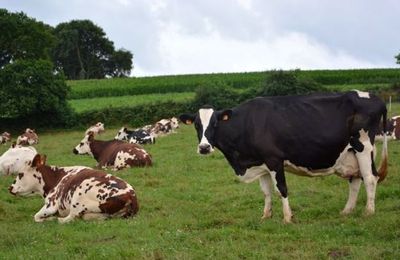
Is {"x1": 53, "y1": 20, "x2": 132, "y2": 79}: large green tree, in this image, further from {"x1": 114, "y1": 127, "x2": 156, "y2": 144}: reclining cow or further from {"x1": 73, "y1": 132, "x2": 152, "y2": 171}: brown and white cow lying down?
{"x1": 73, "y1": 132, "x2": 152, "y2": 171}: brown and white cow lying down

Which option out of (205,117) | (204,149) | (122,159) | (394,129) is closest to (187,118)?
(205,117)

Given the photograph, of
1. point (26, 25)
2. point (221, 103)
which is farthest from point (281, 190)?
point (26, 25)

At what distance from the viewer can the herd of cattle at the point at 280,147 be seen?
37.9ft

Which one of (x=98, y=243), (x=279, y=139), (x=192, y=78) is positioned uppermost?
(x=192, y=78)

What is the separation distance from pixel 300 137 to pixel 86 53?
292ft

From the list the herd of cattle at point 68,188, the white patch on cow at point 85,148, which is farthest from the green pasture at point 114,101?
the herd of cattle at point 68,188

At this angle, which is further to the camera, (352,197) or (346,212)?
(352,197)

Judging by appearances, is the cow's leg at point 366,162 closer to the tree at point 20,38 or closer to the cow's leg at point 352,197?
the cow's leg at point 352,197

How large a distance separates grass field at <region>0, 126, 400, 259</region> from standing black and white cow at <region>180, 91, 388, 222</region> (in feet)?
2.70

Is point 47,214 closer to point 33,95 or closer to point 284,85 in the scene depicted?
point 33,95

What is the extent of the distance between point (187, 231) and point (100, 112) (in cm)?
3972

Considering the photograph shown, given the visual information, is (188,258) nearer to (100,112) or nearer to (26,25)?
(100,112)

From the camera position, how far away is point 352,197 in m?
12.1

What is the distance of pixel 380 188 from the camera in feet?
45.6
